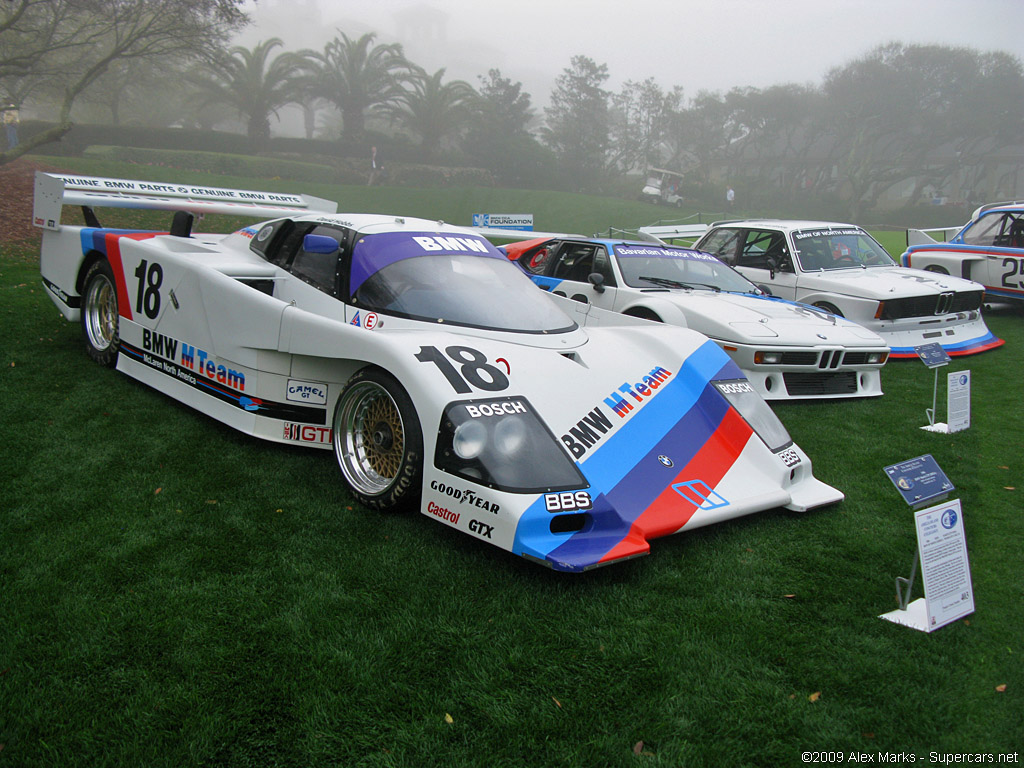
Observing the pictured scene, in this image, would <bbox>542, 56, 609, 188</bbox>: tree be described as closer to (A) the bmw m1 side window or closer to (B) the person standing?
(B) the person standing

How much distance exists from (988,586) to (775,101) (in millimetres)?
58349

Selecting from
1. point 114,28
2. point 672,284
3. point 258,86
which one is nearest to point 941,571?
point 672,284

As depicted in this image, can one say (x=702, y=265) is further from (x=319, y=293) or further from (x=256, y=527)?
(x=256, y=527)

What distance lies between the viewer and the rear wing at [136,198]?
5574 mm

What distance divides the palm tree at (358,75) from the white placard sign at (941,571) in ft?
115

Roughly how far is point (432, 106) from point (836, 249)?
1174 inches

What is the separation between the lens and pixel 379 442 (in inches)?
134

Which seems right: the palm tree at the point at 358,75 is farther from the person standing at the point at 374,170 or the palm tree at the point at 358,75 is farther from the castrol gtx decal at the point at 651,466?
the castrol gtx decal at the point at 651,466

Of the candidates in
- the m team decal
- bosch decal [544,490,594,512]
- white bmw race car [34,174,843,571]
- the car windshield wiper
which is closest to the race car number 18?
white bmw race car [34,174,843,571]

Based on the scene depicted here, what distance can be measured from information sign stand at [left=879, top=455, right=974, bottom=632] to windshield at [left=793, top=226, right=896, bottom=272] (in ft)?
19.7

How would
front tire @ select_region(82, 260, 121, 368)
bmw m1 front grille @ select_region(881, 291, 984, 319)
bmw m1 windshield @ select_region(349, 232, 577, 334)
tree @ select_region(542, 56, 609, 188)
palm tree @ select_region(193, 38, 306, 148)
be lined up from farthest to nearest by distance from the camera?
tree @ select_region(542, 56, 609, 188)
palm tree @ select_region(193, 38, 306, 148)
bmw m1 front grille @ select_region(881, 291, 984, 319)
front tire @ select_region(82, 260, 121, 368)
bmw m1 windshield @ select_region(349, 232, 577, 334)

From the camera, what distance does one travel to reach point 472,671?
89.5 inches

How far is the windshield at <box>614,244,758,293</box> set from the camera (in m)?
6.72

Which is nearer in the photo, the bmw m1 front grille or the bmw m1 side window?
the bmw m1 front grille
